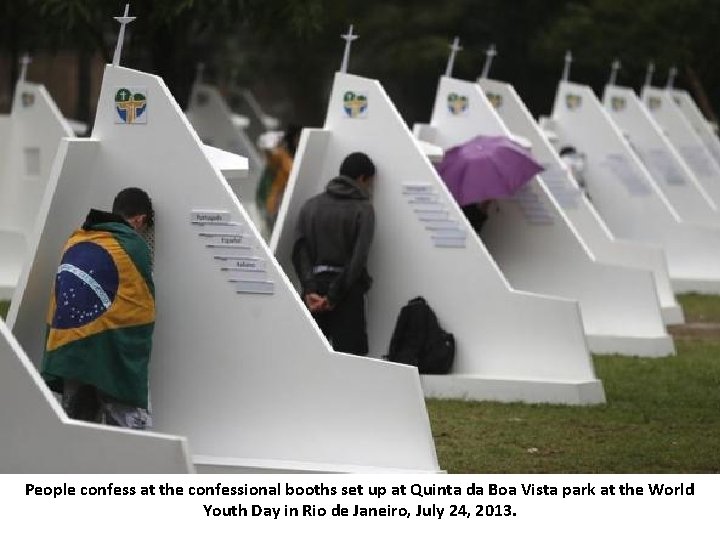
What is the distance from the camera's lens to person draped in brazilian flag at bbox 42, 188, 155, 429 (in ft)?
33.6

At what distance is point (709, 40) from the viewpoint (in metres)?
36.0

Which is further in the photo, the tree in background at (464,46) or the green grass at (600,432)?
the tree in background at (464,46)

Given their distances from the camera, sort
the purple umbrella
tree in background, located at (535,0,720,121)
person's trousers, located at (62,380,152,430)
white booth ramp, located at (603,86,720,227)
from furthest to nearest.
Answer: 1. tree in background, located at (535,0,720,121)
2. white booth ramp, located at (603,86,720,227)
3. the purple umbrella
4. person's trousers, located at (62,380,152,430)

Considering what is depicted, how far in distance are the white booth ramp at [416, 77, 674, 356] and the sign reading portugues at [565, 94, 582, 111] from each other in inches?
199

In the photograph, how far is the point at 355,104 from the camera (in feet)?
48.6

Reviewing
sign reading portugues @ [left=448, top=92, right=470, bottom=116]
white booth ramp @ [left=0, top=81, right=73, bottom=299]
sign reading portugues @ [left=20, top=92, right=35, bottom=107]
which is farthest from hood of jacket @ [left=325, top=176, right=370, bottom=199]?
sign reading portugues @ [left=20, top=92, right=35, bottom=107]

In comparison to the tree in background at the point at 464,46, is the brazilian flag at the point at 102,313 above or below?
above

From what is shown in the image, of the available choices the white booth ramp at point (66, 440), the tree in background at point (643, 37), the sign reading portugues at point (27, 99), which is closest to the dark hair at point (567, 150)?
the sign reading portugues at point (27, 99)

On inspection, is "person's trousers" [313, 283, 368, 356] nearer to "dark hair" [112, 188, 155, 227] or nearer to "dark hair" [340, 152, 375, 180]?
"dark hair" [340, 152, 375, 180]

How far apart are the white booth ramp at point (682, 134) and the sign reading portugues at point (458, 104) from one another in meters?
11.0

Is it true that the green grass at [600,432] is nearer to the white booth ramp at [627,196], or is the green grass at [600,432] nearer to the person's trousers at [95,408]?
the person's trousers at [95,408]

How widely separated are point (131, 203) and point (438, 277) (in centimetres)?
429

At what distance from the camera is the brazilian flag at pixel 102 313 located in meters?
10.2

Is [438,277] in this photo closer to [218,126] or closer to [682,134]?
[682,134]
